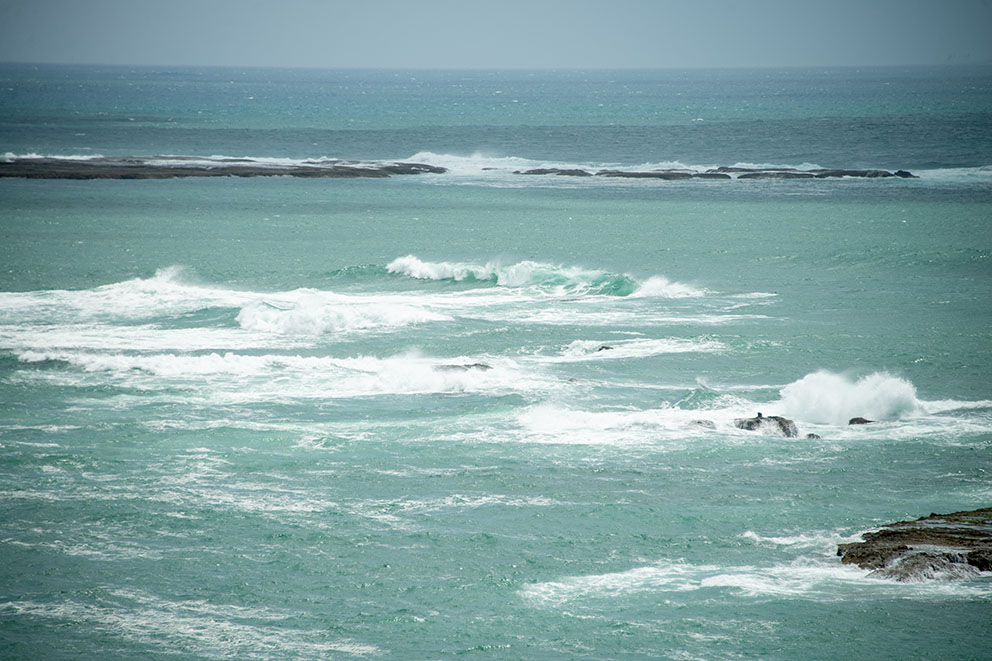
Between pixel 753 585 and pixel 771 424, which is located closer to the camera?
pixel 753 585

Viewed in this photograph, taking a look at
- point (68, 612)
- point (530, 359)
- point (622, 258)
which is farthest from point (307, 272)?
point (68, 612)

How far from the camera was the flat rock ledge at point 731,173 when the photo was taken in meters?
75.1

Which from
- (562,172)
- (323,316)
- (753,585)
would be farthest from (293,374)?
(562,172)

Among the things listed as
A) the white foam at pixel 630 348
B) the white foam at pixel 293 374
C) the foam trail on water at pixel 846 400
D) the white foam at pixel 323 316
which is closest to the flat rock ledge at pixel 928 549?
the foam trail on water at pixel 846 400

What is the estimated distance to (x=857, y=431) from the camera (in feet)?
71.9

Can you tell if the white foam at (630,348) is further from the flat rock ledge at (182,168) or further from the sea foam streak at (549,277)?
the flat rock ledge at (182,168)

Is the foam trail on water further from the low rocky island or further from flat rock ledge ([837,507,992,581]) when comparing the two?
the low rocky island

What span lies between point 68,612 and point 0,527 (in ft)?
11.5

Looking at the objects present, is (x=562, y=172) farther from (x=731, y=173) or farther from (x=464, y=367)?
(x=464, y=367)

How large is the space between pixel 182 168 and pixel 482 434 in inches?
2339

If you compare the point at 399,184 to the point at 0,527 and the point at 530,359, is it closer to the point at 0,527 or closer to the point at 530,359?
the point at 530,359

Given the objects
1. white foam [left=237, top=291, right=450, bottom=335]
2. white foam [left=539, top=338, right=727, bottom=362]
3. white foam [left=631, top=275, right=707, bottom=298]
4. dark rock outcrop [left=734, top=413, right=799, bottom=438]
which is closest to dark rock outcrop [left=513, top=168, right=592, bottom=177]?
white foam [left=631, top=275, right=707, bottom=298]

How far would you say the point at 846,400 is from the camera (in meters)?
23.4

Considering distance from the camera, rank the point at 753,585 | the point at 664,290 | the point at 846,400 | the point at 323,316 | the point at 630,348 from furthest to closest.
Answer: the point at 664,290
the point at 323,316
the point at 630,348
the point at 846,400
the point at 753,585
